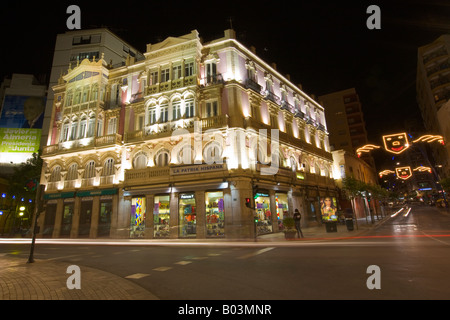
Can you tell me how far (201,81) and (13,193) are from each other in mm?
29383

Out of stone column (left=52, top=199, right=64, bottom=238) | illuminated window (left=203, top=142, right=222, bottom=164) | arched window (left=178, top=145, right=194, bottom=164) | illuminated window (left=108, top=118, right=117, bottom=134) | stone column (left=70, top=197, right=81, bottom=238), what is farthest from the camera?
illuminated window (left=108, top=118, right=117, bottom=134)

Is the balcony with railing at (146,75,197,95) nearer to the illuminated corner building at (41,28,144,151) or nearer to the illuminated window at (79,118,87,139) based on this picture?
the illuminated window at (79,118,87,139)

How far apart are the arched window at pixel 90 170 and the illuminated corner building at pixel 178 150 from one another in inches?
4.6

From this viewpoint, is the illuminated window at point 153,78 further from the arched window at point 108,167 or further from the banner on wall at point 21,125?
the banner on wall at point 21,125

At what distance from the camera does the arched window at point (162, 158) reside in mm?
22875

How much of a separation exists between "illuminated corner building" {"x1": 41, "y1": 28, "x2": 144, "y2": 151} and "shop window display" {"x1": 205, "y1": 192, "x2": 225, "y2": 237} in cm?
3288

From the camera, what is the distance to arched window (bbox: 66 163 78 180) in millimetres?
27242

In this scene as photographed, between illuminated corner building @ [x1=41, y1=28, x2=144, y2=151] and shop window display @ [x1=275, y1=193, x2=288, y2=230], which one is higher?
illuminated corner building @ [x1=41, y1=28, x2=144, y2=151]

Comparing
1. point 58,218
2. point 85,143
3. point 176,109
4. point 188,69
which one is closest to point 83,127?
point 85,143

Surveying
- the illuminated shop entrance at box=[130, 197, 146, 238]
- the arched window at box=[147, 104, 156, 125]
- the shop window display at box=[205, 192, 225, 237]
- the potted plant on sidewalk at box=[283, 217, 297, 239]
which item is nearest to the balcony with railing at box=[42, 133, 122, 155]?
the arched window at box=[147, 104, 156, 125]

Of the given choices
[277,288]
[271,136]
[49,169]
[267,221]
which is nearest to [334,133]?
[271,136]

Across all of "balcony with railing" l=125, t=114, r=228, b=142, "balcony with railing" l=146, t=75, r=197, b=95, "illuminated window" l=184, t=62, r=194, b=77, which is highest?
"illuminated window" l=184, t=62, r=194, b=77

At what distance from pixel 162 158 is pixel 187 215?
5.86 metres
